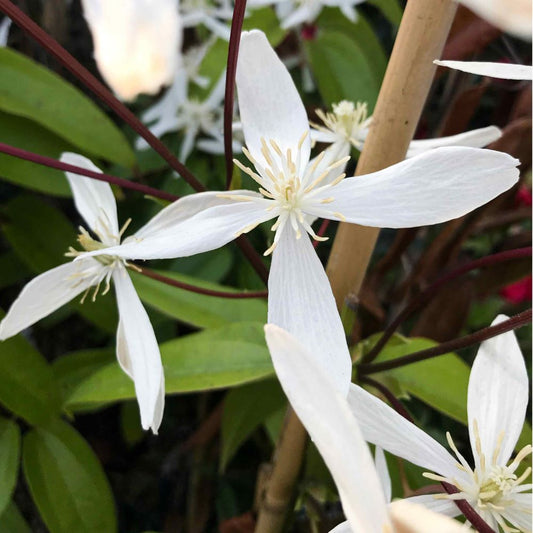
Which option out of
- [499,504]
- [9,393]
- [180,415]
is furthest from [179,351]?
[180,415]

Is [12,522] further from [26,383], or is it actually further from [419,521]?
[419,521]

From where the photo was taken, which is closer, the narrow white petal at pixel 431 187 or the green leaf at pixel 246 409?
the narrow white petal at pixel 431 187

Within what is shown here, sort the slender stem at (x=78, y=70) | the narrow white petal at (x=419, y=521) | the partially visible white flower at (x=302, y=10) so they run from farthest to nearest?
1. the partially visible white flower at (x=302, y=10)
2. the slender stem at (x=78, y=70)
3. the narrow white petal at (x=419, y=521)

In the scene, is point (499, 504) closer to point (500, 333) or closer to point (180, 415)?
point (500, 333)

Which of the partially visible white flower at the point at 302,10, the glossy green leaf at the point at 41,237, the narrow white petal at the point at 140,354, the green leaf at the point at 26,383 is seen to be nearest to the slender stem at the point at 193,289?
the narrow white petal at the point at 140,354

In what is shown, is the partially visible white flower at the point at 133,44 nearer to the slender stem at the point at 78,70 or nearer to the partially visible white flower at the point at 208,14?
the partially visible white flower at the point at 208,14

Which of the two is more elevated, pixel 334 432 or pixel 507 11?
pixel 507 11

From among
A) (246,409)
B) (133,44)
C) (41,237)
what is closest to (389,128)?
(246,409)
